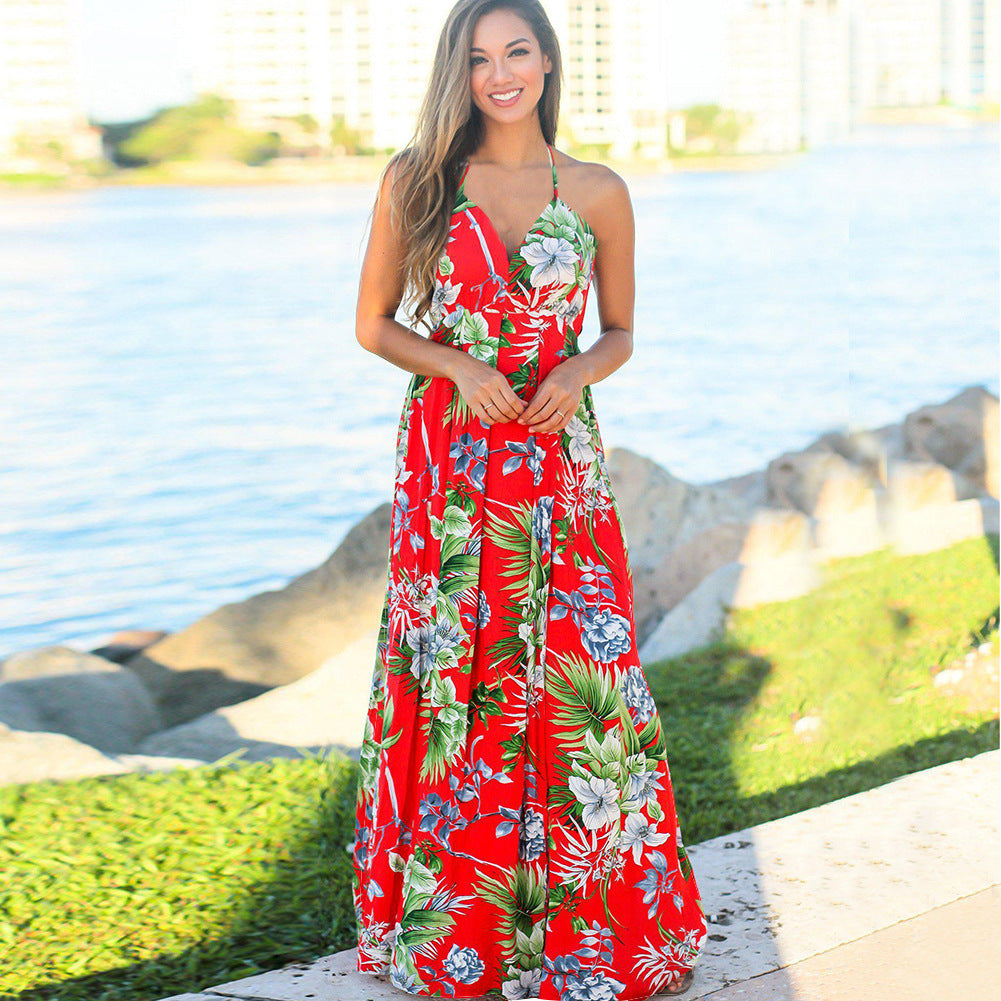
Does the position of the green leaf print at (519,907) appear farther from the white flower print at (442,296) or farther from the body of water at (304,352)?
the body of water at (304,352)

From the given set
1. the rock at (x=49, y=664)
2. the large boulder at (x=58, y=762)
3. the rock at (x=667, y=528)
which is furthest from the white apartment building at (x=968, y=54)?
the large boulder at (x=58, y=762)

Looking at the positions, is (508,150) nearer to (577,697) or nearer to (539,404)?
(539,404)

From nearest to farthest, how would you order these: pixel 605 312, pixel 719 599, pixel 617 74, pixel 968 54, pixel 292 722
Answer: pixel 605 312, pixel 292 722, pixel 719 599, pixel 617 74, pixel 968 54

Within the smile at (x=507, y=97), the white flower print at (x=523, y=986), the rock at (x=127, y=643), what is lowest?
the rock at (x=127, y=643)

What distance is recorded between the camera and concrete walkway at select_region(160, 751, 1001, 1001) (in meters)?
2.35

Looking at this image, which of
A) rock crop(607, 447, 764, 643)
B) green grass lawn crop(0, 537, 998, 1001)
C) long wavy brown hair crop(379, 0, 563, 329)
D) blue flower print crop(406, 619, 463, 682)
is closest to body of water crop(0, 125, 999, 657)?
rock crop(607, 447, 764, 643)

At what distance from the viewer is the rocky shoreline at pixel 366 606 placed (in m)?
4.84

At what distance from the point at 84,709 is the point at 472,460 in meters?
3.43

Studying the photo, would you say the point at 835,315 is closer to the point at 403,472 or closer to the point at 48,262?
the point at 48,262

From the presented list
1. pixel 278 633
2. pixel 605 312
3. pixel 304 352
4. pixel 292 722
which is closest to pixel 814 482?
pixel 278 633

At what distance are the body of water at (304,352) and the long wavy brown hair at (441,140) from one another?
4616 mm

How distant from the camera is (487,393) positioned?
6.97ft

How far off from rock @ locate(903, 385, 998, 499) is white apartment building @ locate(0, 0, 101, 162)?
5.18 metres

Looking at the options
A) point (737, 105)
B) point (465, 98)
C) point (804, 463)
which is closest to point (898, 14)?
point (737, 105)
